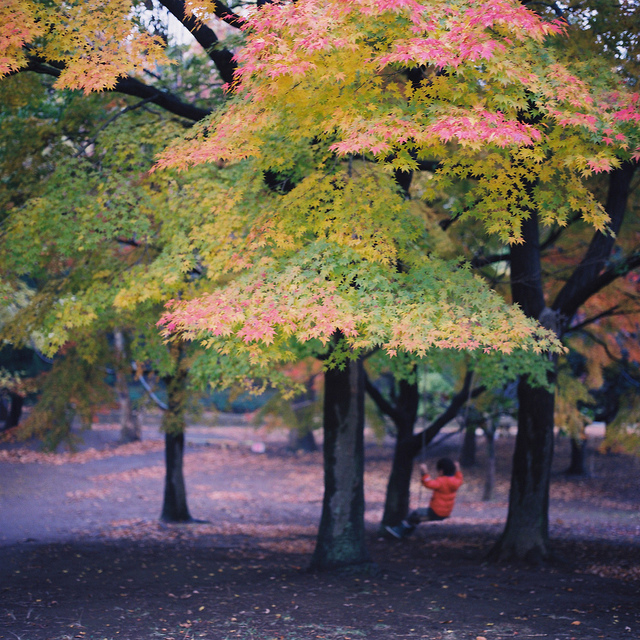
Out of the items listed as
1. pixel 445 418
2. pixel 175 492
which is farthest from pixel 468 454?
pixel 175 492

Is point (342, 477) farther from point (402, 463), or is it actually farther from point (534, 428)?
point (402, 463)

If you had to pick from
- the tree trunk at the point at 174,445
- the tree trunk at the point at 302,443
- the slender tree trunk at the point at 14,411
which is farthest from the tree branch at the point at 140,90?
the tree trunk at the point at 302,443

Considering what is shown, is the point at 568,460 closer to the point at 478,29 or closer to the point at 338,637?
the point at 338,637

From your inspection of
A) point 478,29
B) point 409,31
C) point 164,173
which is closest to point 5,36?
point 164,173

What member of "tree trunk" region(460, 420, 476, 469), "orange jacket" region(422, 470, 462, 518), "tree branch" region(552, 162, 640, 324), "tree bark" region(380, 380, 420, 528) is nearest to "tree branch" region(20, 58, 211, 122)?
"tree branch" region(552, 162, 640, 324)

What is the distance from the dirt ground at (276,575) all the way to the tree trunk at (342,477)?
0.33 m

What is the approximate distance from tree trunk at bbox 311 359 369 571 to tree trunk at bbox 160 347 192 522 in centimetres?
458

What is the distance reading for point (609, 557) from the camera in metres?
9.93

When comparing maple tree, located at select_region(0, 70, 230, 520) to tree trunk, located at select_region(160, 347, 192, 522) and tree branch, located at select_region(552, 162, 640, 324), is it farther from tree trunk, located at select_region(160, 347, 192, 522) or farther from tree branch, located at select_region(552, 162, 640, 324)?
tree branch, located at select_region(552, 162, 640, 324)

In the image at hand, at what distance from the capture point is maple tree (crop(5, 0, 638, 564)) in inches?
199

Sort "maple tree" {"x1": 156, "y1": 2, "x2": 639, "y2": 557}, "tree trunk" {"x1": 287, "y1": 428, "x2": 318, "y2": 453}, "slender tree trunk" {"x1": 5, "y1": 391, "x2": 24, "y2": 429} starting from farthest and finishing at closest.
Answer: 1. "tree trunk" {"x1": 287, "y1": 428, "x2": 318, "y2": 453}
2. "slender tree trunk" {"x1": 5, "y1": 391, "x2": 24, "y2": 429}
3. "maple tree" {"x1": 156, "y1": 2, "x2": 639, "y2": 557}

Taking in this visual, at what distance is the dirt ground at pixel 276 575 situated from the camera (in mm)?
6172

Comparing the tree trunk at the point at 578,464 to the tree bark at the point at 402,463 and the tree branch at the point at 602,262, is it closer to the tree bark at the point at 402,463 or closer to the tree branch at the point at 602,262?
the tree bark at the point at 402,463

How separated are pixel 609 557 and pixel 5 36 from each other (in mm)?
10697
